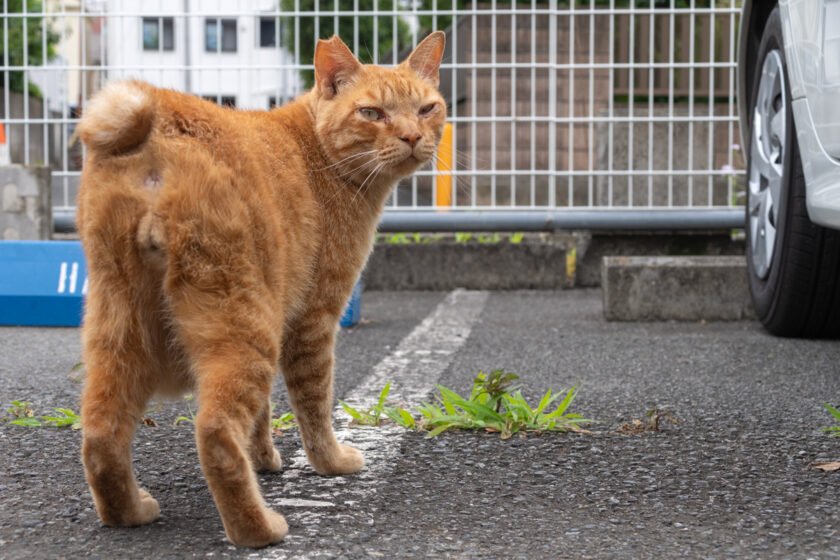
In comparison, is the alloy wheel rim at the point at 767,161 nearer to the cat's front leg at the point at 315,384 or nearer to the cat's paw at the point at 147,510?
the cat's front leg at the point at 315,384

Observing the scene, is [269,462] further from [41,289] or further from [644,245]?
[644,245]

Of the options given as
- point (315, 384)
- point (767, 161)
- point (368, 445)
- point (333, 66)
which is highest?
point (333, 66)

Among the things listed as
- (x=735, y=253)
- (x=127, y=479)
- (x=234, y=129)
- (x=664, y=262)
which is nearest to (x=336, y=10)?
(x=664, y=262)

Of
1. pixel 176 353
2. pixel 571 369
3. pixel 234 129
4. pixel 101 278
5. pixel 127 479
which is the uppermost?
pixel 234 129

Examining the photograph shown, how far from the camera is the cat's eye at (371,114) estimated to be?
2.45 metres

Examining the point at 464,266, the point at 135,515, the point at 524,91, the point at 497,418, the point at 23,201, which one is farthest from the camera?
the point at 464,266

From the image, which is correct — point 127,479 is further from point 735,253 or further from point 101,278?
point 735,253

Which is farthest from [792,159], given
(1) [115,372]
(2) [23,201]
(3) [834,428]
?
(2) [23,201]

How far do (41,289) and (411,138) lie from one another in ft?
10.1

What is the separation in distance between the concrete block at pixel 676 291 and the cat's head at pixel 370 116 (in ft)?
8.67

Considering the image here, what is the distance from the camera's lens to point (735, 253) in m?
6.71

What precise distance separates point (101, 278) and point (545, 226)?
470 centimetres

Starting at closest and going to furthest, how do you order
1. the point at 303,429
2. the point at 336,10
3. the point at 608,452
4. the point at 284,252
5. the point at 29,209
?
the point at 284,252 → the point at 303,429 → the point at 608,452 → the point at 29,209 → the point at 336,10

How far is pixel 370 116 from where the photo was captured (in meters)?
2.46
